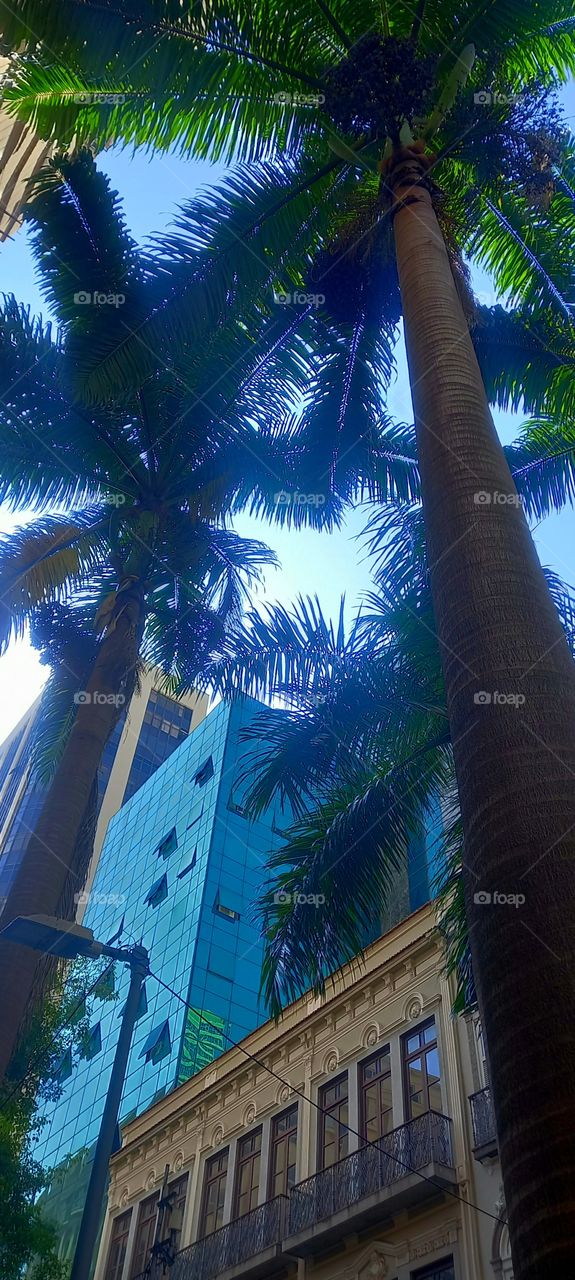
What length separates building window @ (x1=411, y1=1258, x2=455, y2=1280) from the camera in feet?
52.4

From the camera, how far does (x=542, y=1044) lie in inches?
136

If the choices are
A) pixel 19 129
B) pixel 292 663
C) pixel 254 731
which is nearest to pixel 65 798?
pixel 254 731

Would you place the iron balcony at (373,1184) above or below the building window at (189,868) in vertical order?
below

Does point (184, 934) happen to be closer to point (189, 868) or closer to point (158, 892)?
point (189, 868)

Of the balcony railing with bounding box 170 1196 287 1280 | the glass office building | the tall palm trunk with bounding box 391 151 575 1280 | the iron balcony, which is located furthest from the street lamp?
the glass office building

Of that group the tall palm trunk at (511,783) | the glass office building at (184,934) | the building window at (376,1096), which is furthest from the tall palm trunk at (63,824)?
the glass office building at (184,934)

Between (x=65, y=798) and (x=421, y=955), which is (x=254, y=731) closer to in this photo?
(x=65, y=798)

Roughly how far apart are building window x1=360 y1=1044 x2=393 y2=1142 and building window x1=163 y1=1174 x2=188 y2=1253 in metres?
6.64

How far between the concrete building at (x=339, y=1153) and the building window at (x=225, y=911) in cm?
1588

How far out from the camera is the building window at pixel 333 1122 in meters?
19.8

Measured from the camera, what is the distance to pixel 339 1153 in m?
19.7

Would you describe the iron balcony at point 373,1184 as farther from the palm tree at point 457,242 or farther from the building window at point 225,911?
the building window at point 225,911

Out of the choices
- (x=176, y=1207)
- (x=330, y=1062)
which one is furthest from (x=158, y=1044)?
(x=330, y=1062)

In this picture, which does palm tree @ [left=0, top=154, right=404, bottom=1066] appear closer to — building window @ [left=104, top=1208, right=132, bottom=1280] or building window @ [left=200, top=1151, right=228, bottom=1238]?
building window @ [left=200, top=1151, right=228, bottom=1238]
